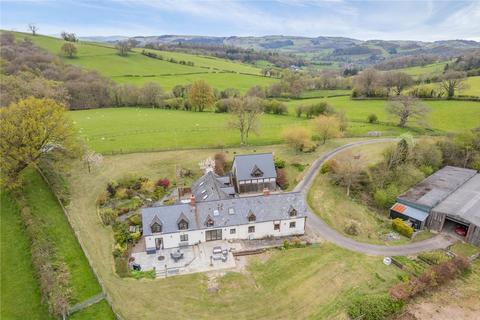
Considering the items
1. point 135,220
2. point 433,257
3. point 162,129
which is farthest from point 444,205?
point 162,129

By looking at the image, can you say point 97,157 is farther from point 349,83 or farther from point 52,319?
point 349,83

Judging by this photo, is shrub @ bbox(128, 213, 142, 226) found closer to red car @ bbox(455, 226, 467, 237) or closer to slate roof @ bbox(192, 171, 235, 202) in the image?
slate roof @ bbox(192, 171, 235, 202)

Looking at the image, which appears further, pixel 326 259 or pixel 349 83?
pixel 349 83

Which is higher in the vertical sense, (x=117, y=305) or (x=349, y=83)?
(x=349, y=83)

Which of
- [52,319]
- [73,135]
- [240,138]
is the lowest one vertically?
[52,319]

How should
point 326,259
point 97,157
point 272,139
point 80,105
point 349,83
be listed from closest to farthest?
Result: point 326,259
point 97,157
point 272,139
point 80,105
point 349,83

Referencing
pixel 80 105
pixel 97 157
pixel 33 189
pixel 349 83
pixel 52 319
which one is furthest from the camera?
pixel 349 83

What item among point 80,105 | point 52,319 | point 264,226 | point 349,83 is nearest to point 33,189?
point 52,319

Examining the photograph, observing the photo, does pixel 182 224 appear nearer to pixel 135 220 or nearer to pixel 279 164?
pixel 135 220
